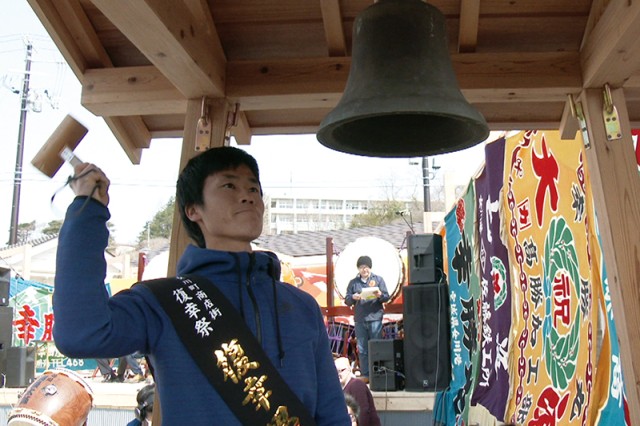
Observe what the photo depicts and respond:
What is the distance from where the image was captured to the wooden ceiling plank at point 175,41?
2066 millimetres

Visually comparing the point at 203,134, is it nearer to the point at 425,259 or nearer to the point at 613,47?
the point at 613,47

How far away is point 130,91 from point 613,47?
1860 millimetres

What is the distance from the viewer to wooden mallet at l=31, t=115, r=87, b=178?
164 centimetres

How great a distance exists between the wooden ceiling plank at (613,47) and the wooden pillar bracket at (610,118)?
0.21 feet

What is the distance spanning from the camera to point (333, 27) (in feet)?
8.85

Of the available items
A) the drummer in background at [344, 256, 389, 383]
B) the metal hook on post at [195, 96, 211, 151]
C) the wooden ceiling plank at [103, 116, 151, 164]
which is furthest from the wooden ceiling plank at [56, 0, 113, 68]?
the drummer in background at [344, 256, 389, 383]

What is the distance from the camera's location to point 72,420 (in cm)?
495

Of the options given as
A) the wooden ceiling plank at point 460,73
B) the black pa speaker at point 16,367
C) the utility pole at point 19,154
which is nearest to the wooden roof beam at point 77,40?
the wooden ceiling plank at point 460,73

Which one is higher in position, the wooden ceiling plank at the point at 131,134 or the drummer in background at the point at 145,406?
the wooden ceiling plank at the point at 131,134

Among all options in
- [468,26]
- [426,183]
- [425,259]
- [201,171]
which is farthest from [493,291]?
[426,183]

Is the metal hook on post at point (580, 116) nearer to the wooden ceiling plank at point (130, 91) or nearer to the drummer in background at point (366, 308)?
the wooden ceiling plank at point (130, 91)

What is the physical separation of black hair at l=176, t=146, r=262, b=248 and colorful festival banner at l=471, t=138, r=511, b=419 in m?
4.09

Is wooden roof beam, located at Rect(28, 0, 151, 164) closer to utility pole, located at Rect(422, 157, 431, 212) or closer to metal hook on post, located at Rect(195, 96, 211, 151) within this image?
metal hook on post, located at Rect(195, 96, 211, 151)

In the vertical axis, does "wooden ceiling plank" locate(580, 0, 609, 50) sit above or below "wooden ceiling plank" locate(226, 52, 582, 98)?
above
